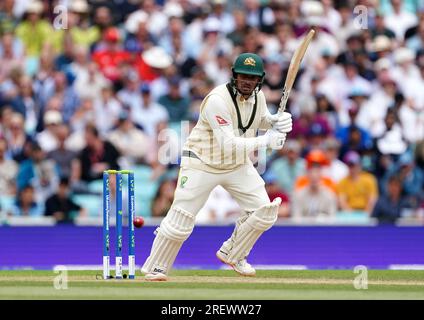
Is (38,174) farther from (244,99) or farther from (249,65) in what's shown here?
(249,65)

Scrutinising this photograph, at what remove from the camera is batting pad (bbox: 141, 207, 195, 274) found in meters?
12.1

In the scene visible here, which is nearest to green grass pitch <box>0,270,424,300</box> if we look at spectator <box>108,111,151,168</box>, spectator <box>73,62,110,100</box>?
spectator <box>108,111,151,168</box>

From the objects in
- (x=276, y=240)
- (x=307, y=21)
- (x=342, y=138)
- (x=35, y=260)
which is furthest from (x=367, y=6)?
(x=35, y=260)

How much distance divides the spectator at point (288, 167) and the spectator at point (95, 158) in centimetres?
191

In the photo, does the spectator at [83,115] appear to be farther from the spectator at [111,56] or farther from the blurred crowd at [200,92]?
the spectator at [111,56]

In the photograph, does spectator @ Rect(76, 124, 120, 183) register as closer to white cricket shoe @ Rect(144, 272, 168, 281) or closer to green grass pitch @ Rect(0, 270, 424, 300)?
green grass pitch @ Rect(0, 270, 424, 300)

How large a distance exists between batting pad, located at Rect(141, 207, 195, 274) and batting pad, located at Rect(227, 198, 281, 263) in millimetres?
491

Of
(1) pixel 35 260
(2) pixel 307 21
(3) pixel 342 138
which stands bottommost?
(1) pixel 35 260

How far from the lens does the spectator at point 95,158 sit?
54.1 feet

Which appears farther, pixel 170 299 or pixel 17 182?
pixel 17 182

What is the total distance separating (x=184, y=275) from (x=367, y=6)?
7445 mm

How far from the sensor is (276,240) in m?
15.3
